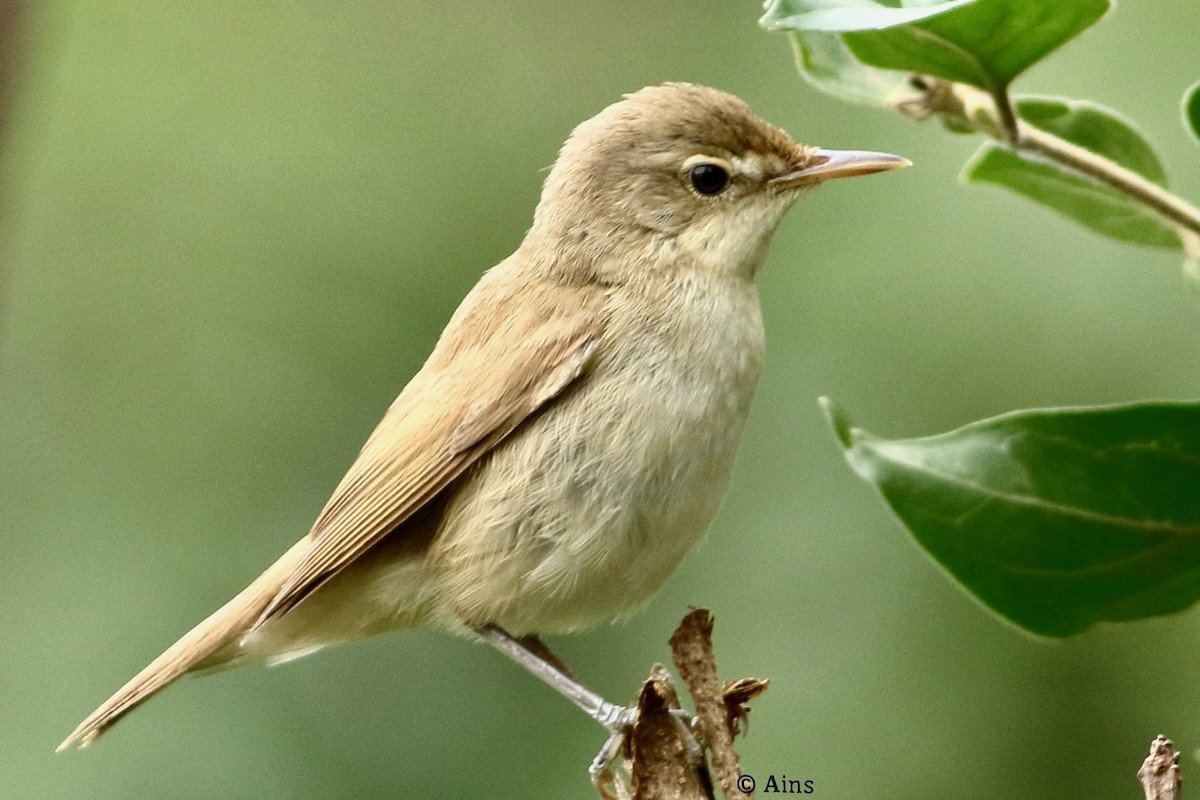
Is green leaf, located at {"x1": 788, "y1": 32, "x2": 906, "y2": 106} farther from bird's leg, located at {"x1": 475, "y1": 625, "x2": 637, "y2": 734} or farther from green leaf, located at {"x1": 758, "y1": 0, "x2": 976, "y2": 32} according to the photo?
bird's leg, located at {"x1": 475, "y1": 625, "x2": 637, "y2": 734}

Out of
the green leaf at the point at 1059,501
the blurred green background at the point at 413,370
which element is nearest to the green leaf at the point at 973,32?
the green leaf at the point at 1059,501

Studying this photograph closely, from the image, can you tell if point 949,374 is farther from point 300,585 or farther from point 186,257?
point 186,257

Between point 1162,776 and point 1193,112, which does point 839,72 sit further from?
point 1162,776

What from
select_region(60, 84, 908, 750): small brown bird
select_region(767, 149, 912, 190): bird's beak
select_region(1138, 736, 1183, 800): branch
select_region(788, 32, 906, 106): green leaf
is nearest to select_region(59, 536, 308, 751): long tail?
select_region(60, 84, 908, 750): small brown bird

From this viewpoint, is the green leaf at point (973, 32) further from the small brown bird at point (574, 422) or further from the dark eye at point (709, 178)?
the dark eye at point (709, 178)

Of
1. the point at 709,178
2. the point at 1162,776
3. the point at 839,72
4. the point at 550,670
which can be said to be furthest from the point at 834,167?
the point at 1162,776

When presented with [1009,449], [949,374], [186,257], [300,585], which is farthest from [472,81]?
[1009,449]
